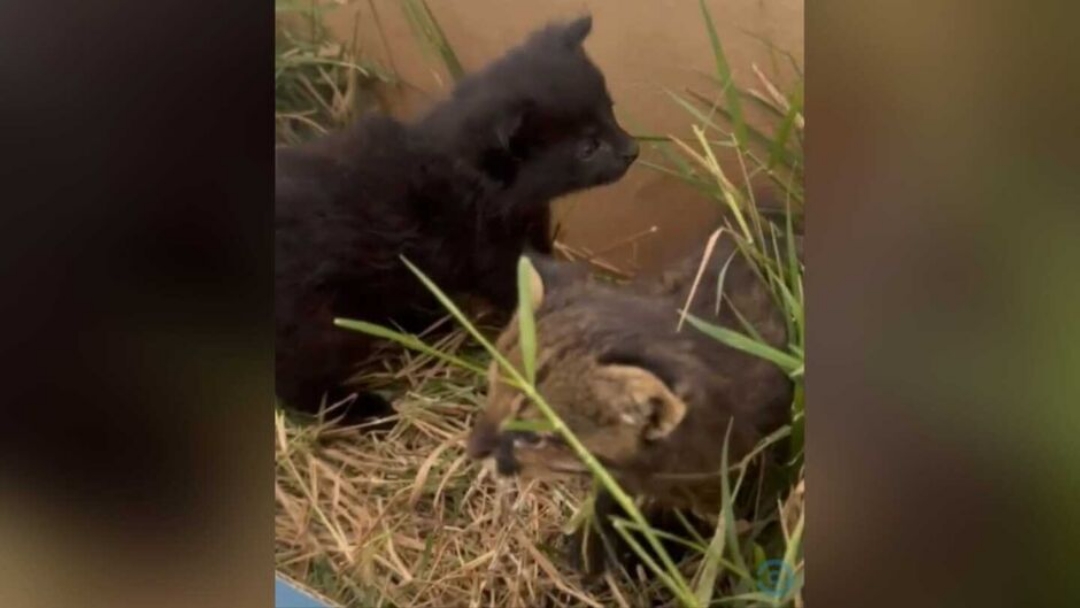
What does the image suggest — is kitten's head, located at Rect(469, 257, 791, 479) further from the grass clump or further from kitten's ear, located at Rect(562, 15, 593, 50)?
kitten's ear, located at Rect(562, 15, 593, 50)

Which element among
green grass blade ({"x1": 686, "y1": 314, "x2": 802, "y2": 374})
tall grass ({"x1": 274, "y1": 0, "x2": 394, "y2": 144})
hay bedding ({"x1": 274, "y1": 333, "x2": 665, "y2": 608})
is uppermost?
tall grass ({"x1": 274, "y1": 0, "x2": 394, "y2": 144})

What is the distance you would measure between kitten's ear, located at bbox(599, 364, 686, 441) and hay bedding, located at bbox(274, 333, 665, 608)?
53 millimetres

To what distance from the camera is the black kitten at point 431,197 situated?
665 mm

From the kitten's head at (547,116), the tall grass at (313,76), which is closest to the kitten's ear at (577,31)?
the kitten's head at (547,116)

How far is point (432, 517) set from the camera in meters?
0.68

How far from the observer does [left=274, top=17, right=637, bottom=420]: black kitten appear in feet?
2.18

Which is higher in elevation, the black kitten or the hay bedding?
the black kitten

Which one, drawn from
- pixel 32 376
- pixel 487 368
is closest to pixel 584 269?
pixel 487 368

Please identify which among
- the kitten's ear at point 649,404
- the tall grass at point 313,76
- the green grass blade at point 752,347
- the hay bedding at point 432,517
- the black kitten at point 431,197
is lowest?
the hay bedding at point 432,517

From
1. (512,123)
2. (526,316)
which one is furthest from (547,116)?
(526,316)

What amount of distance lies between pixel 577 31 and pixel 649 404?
230mm

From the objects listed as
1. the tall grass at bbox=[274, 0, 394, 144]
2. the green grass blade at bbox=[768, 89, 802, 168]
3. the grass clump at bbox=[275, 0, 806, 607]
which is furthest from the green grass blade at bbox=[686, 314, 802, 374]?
the tall grass at bbox=[274, 0, 394, 144]

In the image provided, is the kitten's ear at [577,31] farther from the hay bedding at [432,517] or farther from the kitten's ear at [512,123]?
the hay bedding at [432,517]

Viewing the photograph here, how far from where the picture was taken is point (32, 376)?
788mm
